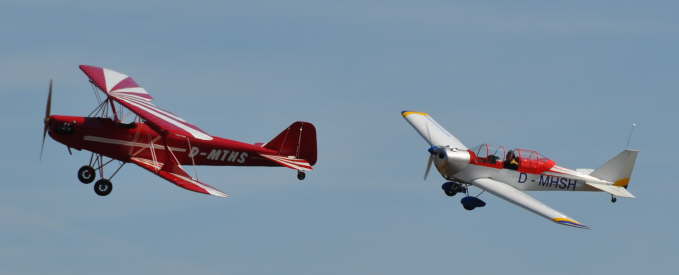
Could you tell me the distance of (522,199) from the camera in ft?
115

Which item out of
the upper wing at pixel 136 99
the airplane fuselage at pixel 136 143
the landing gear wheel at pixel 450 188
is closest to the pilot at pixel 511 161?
the landing gear wheel at pixel 450 188

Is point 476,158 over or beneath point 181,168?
over

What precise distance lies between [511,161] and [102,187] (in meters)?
11.7

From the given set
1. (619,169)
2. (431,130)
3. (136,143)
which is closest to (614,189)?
(619,169)

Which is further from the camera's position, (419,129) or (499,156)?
(419,129)

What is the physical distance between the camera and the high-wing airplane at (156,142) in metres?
35.2

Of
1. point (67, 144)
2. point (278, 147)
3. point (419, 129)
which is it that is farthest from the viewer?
point (419, 129)

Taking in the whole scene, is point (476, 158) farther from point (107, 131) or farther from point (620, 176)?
point (107, 131)

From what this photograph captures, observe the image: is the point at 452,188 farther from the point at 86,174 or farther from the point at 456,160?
the point at 86,174

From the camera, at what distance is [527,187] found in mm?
37406

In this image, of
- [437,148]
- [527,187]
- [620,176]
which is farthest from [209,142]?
[620,176]

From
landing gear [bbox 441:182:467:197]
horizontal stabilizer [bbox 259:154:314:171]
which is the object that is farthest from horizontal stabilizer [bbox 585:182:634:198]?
horizontal stabilizer [bbox 259:154:314:171]

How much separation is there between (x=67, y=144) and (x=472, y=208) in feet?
37.6

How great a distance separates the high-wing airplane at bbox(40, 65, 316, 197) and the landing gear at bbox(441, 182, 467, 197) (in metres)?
3.94
